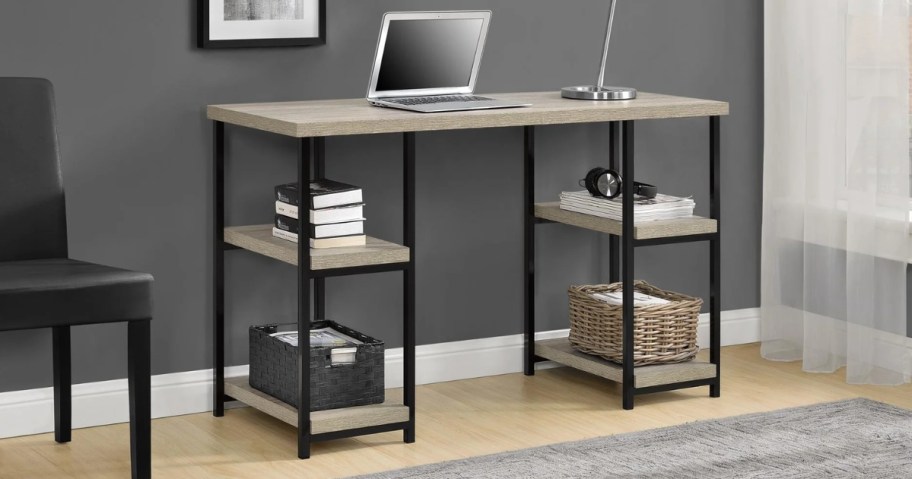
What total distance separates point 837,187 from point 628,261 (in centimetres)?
86

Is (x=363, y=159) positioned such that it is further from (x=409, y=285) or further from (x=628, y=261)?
(x=628, y=261)

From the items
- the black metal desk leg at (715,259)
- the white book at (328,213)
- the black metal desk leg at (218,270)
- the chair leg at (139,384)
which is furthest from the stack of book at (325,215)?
the black metal desk leg at (715,259)

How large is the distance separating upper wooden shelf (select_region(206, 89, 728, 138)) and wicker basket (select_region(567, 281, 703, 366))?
547mm

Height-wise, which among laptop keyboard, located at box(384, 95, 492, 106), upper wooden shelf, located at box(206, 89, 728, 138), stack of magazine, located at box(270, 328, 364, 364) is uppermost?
laptop keyboard, located at box(384, 95, 492, 106)

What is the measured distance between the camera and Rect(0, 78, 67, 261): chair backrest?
10.3ft

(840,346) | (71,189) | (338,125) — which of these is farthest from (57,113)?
(840,346)

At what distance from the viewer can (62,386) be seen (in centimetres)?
326

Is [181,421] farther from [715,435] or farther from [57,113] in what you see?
[715,435]

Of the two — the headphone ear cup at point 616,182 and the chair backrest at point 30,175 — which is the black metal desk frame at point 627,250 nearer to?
the headphone ear cup at point 616,182

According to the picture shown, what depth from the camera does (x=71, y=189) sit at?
3.36 metres

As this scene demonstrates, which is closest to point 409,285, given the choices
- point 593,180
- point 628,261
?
point 628,261

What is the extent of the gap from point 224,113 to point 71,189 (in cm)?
43

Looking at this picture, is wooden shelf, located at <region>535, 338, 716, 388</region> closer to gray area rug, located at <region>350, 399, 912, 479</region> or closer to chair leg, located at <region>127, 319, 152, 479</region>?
gray area rug, located at <region>350, 399, 912, 479</region>

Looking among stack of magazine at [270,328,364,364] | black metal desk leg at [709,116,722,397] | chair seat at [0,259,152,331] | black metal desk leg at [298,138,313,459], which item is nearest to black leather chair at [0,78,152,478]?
chair seat at [0,259,152,331]
